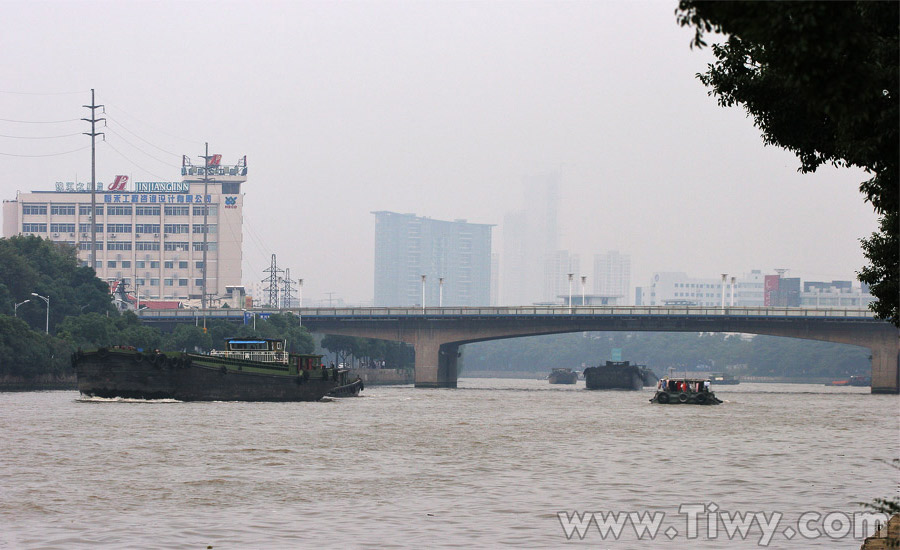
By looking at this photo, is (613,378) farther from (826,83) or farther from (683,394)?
(826,83)

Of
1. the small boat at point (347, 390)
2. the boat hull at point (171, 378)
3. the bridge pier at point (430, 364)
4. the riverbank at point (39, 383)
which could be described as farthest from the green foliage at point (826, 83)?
the bridge pier at point (430, 364)

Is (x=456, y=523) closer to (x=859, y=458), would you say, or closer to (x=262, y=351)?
(x=859, y=458)

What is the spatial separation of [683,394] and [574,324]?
46983mm

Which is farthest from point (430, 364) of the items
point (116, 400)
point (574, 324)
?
point (116, 400)

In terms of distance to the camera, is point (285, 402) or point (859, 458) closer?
point (859, 458)

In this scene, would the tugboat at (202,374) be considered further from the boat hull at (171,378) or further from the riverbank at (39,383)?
the riverbank at (39,383)

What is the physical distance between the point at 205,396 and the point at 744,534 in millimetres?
72795

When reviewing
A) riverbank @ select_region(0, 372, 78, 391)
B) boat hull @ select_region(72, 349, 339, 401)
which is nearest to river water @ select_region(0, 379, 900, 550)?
boat hull @ select_region(72, 349, 339, 401)

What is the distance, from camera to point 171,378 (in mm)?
96688

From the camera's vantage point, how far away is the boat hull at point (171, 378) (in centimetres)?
9494

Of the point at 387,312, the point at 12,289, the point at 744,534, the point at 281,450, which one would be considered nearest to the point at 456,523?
the point at 744,534

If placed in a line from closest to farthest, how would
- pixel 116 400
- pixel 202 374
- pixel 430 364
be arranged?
pixel 116 400, pixel 202 374, pixel 430 364

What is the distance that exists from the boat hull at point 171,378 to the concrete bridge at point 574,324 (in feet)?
206

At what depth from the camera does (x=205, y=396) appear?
9831cm
